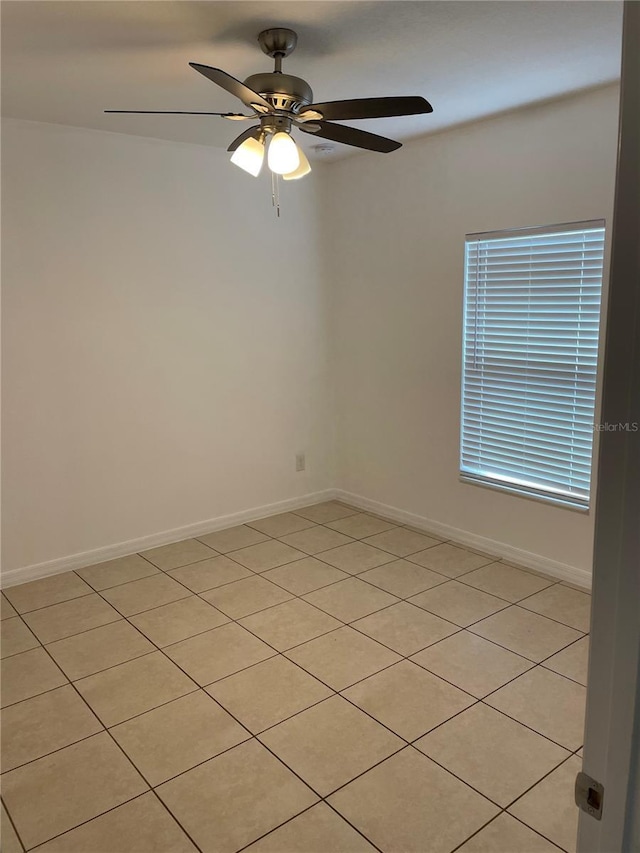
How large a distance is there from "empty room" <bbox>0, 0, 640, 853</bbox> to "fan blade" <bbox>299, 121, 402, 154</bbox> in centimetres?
2

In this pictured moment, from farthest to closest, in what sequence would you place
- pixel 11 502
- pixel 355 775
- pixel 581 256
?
pixel 11 502
pixel 581 256
pixel 355 775

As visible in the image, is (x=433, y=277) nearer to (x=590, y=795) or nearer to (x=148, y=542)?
(x=148, y=542)

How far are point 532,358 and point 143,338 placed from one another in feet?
7.59

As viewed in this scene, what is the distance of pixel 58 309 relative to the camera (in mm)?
3557

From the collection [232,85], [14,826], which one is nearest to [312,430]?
[232,85]

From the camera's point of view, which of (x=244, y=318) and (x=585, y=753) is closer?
(x=585, y=753)

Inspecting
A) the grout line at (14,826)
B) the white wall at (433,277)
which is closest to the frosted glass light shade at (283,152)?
the white wall at (433,277)

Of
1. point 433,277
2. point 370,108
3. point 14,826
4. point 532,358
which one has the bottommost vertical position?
point 14,826

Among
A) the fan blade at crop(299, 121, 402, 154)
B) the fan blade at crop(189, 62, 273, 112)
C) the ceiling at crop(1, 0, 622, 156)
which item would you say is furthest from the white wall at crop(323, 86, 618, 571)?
the fan blade at crop(189, 62, 273, 112)

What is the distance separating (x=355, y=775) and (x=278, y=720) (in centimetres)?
39

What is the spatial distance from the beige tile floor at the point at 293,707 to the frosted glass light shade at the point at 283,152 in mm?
2047

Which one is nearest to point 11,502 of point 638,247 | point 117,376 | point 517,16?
point 117,376

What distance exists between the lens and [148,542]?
4.06 meters

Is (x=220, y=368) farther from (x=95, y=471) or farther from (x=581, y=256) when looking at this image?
(x=581, y=256)
